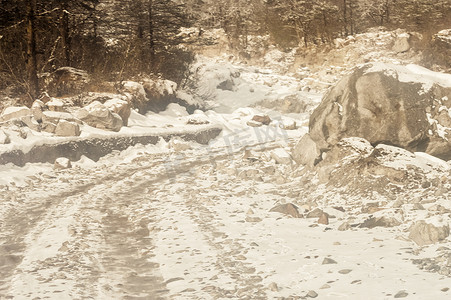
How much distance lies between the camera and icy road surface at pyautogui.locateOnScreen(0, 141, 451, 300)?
5.04m

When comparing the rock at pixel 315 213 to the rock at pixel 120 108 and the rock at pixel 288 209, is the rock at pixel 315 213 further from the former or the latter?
the rock at pixel 120 108

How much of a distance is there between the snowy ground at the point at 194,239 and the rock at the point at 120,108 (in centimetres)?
359

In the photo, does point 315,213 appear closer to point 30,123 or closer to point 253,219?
point 253,219

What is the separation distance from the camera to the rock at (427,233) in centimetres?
575

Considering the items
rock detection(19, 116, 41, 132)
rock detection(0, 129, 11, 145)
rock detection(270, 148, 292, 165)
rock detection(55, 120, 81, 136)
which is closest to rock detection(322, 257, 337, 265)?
rock detection(270, 148, 292, 165)

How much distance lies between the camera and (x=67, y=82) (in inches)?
717

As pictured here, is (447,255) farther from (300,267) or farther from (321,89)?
(321,89)

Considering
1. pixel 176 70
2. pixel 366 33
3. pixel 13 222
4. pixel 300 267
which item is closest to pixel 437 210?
pixel 300 267

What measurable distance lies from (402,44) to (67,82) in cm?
2067

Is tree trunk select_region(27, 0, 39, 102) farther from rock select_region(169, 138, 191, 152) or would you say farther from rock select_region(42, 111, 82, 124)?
rock select_region(169, 138, 191, 152)

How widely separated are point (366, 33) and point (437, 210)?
2989cm

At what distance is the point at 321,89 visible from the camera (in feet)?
93.1

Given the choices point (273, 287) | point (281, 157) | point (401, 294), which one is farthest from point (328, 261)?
point (281, 157)

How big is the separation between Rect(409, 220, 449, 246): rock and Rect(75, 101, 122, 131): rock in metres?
11.0
